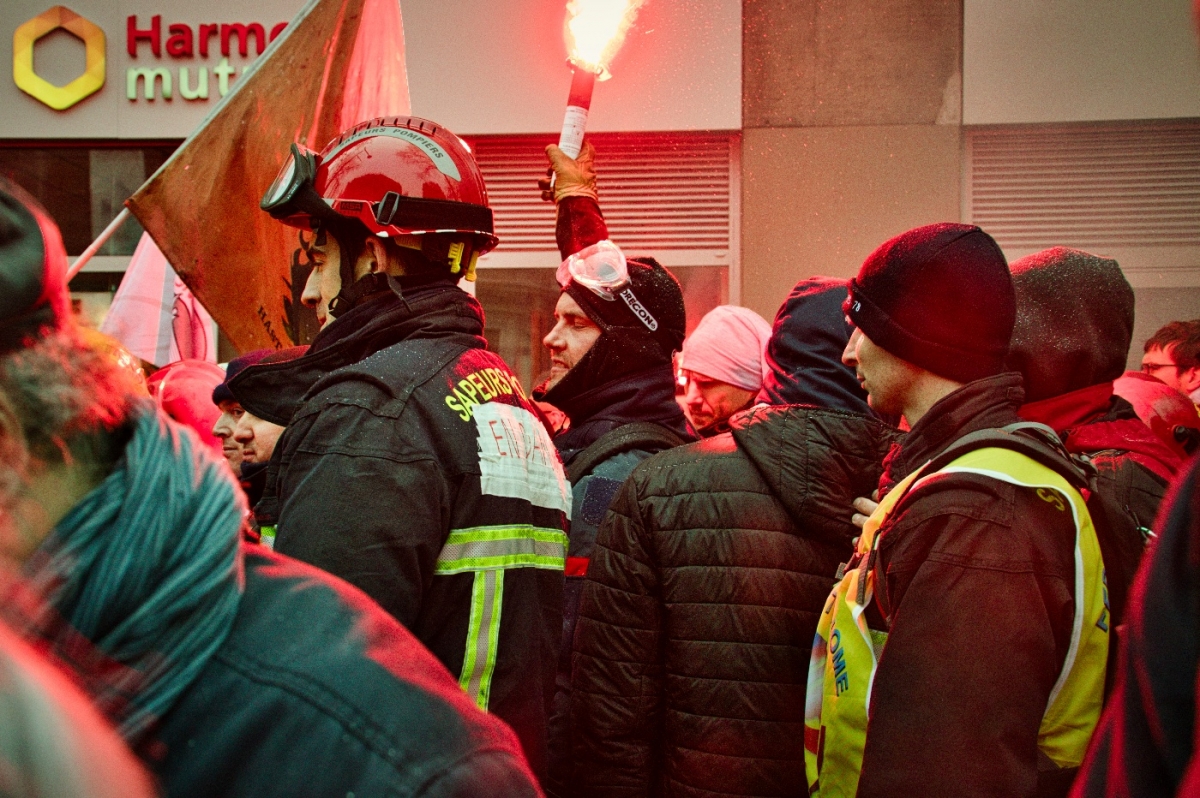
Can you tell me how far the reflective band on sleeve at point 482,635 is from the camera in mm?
2320

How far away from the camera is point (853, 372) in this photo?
319cm

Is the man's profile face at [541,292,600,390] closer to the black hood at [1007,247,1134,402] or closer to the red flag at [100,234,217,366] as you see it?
the black hood at [1007,247,1134,402]

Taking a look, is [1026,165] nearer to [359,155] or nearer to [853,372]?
[853,372]

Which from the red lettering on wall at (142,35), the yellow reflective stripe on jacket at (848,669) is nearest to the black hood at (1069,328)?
the yellow reflective stripe on jacket at (848,669)

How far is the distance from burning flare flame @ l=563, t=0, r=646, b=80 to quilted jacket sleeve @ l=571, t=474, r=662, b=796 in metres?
2.05

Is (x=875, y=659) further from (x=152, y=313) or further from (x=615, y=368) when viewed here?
(x=152, y=313)

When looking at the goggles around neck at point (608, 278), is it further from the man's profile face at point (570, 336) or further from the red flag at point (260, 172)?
the red flag at point (260, 172)

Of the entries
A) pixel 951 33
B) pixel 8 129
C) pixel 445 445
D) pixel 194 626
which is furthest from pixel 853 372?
pixel 8 129

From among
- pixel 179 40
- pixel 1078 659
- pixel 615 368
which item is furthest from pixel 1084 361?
pixel 179 40

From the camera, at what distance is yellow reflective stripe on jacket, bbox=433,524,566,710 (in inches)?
91.1

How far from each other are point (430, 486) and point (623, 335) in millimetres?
1709

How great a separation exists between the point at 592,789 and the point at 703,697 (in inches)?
16.9

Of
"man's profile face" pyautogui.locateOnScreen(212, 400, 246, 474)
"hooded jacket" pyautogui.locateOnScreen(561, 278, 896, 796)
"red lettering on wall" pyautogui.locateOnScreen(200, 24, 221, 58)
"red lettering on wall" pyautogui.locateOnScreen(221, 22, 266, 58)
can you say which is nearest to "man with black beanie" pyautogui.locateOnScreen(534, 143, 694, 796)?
"hooded jacket" pyautogui.locateOnScreen(561, 278, 896, 796)

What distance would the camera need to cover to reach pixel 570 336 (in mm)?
3891
